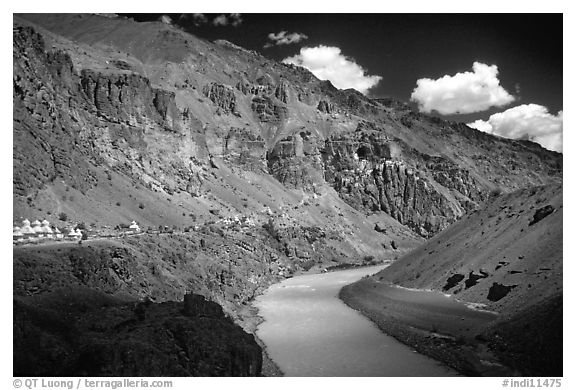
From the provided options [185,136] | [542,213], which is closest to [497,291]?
[542,213]

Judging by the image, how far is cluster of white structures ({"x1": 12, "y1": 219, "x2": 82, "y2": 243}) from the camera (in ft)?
101

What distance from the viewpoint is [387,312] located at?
39688 mm

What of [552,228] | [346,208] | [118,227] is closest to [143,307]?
[118,227]

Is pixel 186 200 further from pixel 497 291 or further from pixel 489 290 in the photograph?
pixel 497 291

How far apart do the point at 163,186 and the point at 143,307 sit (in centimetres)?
5833

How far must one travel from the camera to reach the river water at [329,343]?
25.4 m

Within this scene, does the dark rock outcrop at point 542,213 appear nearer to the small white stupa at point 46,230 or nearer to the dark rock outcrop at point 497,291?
the dark rock outcrop at point 497,291

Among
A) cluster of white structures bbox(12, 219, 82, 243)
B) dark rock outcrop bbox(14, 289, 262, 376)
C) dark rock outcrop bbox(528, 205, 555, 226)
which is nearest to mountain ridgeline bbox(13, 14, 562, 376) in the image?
dark rock outcrop bbox(14, 289, 262, 376)

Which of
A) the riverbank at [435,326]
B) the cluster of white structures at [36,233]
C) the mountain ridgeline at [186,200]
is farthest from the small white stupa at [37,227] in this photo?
the riverbank at [435,326]

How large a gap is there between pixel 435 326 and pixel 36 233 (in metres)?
29.4

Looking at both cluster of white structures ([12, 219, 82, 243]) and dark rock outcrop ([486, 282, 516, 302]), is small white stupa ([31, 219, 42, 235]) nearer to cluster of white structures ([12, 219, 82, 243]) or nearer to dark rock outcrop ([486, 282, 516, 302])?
cluster of white structures ([12, 219, 82, 243])

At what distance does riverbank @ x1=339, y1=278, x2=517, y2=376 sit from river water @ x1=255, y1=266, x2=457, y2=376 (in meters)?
0.86

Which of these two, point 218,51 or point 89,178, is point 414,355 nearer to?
point 89,178

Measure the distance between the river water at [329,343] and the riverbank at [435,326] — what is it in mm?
864
